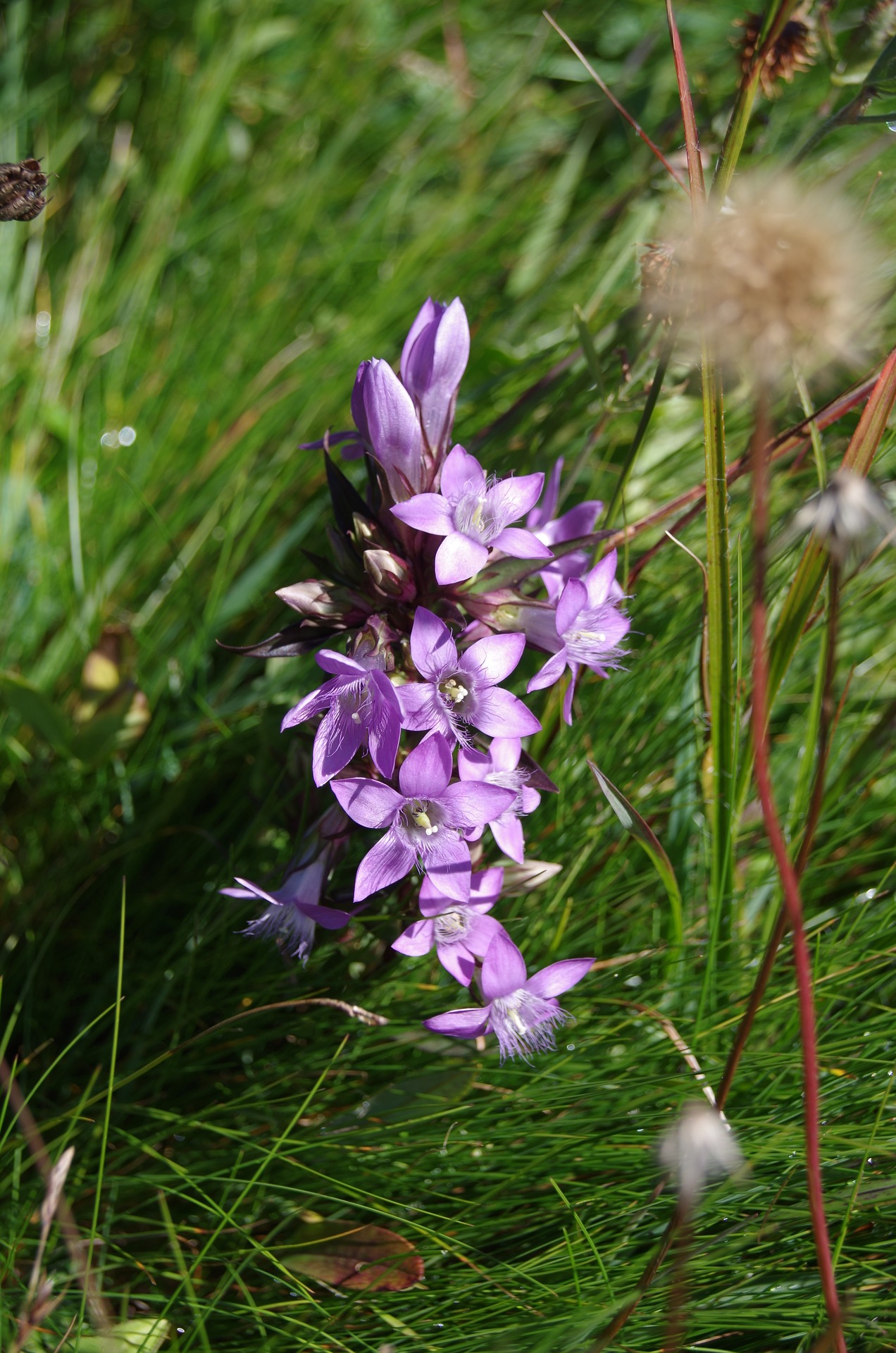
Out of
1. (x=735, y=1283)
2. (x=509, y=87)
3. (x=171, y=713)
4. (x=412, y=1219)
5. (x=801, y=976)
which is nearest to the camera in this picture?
(x=801, y=976)

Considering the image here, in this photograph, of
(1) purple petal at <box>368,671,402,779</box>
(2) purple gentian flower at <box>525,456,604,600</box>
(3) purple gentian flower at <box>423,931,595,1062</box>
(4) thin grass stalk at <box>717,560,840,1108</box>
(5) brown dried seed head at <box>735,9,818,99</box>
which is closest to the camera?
(4) thin grass stalk at <box>717,560,840,1108</box>

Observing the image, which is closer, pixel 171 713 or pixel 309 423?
pixel 171 713

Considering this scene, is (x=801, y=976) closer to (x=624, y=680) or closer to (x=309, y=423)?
(x=624, y=680)

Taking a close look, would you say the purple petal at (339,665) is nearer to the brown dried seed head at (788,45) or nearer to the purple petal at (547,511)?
the purple petal at (547,511)

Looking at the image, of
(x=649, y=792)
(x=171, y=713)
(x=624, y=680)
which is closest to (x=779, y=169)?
(x=624, y=680)

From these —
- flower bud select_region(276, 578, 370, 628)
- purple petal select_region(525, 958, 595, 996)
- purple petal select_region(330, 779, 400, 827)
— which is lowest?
purple petal select_region(525, 958, 595, 996)

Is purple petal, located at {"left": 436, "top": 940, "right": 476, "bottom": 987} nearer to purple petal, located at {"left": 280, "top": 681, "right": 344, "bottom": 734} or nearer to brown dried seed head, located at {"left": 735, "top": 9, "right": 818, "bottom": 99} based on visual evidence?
purple petal, located at {"left": 280, "top": 681, "right": 344, "bottom": 734}

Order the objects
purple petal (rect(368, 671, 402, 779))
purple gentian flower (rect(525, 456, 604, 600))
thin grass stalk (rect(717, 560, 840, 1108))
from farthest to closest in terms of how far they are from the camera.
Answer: purple gentian flower (rect(525, 456, 604, 600)) < purple petal (rect(368, 671, 402, 779)) < thin grass stalk (rect(717, 560, 840, 1108))

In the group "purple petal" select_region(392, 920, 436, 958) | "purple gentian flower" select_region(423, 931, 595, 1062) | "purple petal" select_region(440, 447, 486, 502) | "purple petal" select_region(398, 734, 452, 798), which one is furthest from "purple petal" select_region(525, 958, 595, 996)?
"purple petal" select_region(440, 447, 486, 502)

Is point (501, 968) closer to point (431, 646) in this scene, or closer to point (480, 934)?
point (480, 934)
